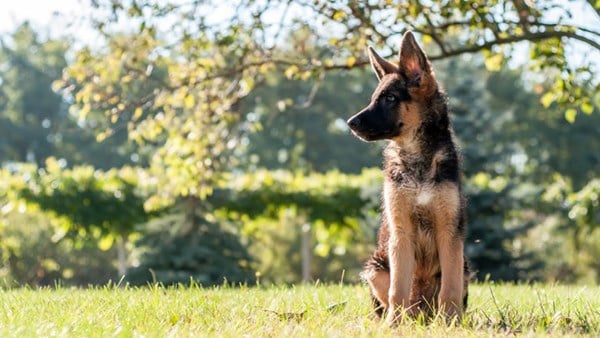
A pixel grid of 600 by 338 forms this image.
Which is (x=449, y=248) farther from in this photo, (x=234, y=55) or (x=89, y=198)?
(x=89, y=198)

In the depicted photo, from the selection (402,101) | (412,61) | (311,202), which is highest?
(412,61)

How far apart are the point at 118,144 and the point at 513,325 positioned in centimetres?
4768

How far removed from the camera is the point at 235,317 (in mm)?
5836

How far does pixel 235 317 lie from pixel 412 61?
2274mm

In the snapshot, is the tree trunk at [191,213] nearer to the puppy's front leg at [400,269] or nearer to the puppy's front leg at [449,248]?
the puppy's front leg at [400,269]

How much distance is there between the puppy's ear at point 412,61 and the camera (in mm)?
6078

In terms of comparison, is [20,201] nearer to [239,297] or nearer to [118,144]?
[239,297]

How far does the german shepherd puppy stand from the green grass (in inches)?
12.6

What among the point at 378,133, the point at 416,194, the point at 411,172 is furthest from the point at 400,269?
the point at 378,133

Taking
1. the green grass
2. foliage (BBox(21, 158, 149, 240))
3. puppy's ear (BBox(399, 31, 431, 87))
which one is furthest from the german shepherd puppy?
foliage (BBox(21, 158, 149, 240))

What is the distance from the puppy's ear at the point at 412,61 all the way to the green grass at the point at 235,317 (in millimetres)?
1723

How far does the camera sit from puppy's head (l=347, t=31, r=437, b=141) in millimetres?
6102

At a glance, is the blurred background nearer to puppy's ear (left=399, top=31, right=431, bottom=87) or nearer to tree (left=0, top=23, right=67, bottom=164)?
A: puppy's ear (left=399, top=31, right=431, bottom=87)

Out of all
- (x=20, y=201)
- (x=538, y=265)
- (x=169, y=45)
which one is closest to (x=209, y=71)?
(x=169, y=45)
